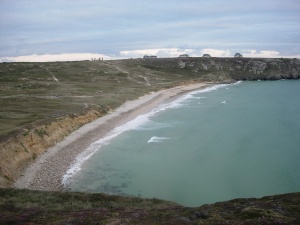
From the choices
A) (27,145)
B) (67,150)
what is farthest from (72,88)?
(27,145)

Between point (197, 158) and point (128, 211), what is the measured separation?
23.9 metres

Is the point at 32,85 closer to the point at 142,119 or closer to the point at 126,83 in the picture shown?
the point at 126,83

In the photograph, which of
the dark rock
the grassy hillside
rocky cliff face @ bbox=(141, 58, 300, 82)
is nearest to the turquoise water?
the dark rock

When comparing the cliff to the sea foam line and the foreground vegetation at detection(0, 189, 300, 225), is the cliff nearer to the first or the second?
the sea foam line

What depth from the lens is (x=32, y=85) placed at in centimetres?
9950

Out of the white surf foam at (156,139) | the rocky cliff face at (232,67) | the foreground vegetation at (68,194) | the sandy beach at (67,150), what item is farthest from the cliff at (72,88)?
the white surf foam at (156,139)

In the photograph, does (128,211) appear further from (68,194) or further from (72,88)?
(72,88)

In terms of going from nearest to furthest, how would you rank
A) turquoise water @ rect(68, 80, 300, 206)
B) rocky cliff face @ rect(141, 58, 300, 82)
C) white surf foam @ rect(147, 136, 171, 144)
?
turquoise water @ rect(68, 80, 300, 206), white surf foam @ rect(147, 136, 171, 144), rocky cliff face @ rect(141, 58, 300, 82)

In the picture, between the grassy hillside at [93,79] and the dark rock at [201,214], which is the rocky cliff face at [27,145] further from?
the dark rock at [201,214]

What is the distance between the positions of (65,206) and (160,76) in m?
131

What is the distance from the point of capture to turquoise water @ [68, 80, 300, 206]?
34.5 meters

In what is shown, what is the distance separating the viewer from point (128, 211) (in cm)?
2247

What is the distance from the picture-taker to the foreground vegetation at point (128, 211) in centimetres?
1939

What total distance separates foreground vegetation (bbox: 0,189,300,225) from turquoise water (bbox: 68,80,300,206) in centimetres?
753
